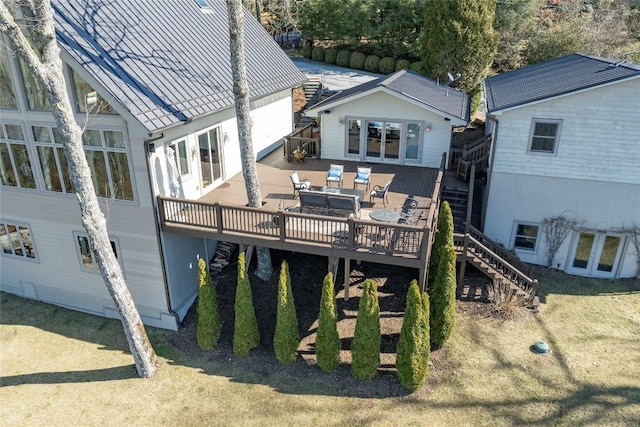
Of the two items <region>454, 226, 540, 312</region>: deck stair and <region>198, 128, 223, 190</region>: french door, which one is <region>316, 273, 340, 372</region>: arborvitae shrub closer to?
<region>454, 226, 540, 312</region>: deck stair

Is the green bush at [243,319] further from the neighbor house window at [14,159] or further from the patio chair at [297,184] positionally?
the neighbor house window at [14,159]

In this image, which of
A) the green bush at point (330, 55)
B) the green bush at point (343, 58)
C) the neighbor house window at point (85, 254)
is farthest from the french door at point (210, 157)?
the green bush at point (330, 55)

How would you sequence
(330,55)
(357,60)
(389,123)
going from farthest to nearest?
(330,55) < (357,60) < (389,123)

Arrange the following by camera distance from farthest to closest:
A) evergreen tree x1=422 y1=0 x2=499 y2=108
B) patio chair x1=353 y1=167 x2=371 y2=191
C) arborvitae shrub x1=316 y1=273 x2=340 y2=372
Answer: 1. evergreen tree x1=422 y1=0 x2=499 y2=108
2. patio chair x1=353 y1=167 x2=371 y2=191
3. arborvitae shrub x1=316 y1=273 x2=340 y2=372

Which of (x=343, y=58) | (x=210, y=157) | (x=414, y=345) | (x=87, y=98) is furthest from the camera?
(x=343, y=58)

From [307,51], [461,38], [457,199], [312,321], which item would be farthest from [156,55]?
[307,51]

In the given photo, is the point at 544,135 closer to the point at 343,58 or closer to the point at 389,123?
the point at 389,123

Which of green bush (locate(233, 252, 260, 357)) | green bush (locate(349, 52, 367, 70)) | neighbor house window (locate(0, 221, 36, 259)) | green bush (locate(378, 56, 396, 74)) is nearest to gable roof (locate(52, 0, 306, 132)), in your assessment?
green bush (locate(233, 252, 260, 357))
